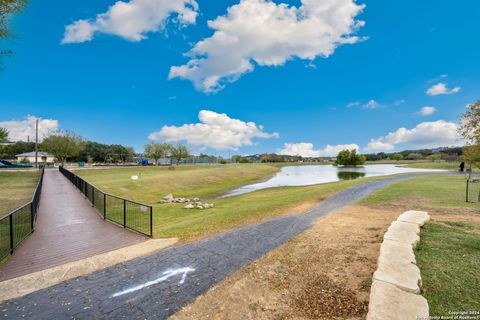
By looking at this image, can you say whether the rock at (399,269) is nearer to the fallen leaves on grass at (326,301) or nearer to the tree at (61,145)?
the fallen leaves on grass at (326,301)

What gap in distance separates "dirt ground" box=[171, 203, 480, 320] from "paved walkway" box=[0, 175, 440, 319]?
1.18 ft

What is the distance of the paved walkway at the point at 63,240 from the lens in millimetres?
5922

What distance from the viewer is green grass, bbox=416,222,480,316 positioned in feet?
11.4

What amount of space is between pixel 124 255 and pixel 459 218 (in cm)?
1121

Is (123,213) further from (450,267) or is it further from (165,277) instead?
(450,267)

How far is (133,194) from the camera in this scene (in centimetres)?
2225

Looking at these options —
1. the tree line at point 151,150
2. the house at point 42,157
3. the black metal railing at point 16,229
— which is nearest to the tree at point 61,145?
the tree line at point 151,150

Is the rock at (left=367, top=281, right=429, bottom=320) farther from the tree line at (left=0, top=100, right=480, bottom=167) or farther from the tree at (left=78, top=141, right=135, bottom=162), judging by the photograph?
the tree at (left=78, top=141, right=135, bottom=162)

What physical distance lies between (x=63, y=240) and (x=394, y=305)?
9.23m

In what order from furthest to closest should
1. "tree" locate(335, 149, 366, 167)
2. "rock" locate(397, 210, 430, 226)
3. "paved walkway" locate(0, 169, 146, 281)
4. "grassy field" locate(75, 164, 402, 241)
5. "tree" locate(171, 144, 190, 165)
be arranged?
"tree" locate(335, 149, 366, 167), "tree" locate(171, 144, 190, 165), "grassy field" locate(75, 164, 402, 241), "rock" locate(397, 210, 430, 226), "paved walkway" locate(0, 169, 146, 281)

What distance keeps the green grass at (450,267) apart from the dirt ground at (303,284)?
90 centimetres

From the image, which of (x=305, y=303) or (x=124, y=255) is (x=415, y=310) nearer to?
(x=305, y=303)

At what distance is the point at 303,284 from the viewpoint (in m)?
4.34

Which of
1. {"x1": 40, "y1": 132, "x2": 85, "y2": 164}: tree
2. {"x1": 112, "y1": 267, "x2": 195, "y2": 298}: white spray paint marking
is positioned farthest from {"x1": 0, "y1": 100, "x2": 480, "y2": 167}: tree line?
{"x1": 112, "y1": 267, "x2": 195, "y2": 298}: white spray paint marking
